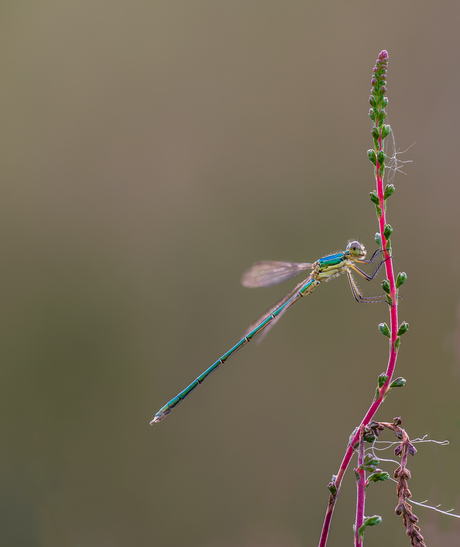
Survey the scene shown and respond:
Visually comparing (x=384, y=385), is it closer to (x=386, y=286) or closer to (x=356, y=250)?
(x=386, y=286)

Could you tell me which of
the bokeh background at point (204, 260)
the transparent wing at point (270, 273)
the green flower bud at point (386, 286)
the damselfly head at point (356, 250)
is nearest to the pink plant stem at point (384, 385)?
the green flower bud at point (386, 286)

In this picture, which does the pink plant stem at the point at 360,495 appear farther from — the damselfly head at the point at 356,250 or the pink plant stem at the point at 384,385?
the damselfly head at the point at 356,250

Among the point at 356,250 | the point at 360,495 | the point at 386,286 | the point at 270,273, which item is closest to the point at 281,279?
the point at 270,273

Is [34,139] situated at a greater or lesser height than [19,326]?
greater

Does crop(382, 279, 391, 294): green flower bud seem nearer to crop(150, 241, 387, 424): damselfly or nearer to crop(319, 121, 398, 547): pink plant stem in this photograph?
crop(319, 121, 398, 547): pink plant stem

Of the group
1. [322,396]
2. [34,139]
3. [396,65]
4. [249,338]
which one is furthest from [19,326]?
[396,65]

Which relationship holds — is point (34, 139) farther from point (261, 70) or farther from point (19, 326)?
point (261, 70)
